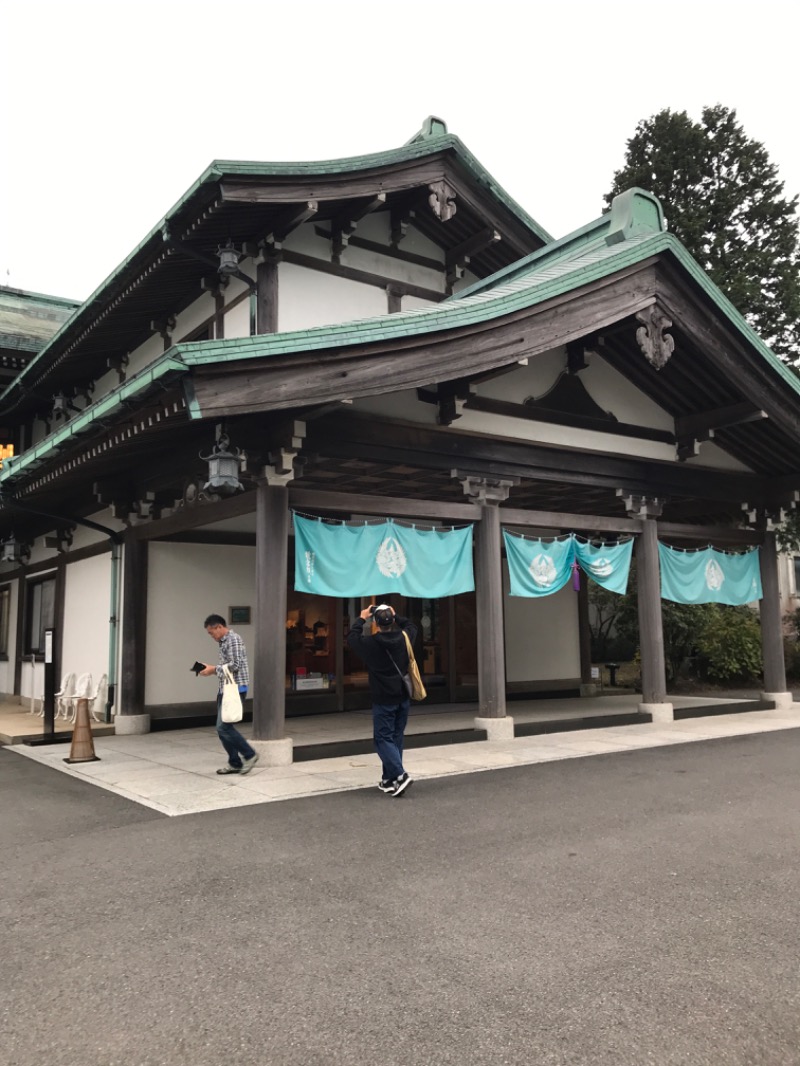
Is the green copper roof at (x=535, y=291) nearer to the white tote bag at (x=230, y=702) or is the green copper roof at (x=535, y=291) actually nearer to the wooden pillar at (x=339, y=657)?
the white tote bag at (x=230, y=702)

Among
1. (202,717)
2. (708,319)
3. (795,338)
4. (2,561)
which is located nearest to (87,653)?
(202,717)

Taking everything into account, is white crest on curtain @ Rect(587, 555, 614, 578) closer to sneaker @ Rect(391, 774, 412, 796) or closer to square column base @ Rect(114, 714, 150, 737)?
sneaker @ Rect(391, 774, 412, 796)

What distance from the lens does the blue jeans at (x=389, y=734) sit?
7.15 m

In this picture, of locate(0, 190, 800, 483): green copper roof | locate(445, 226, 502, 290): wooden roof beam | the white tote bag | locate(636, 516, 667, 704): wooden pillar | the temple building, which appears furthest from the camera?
locate(445, 226, 502, 290): wooden roof beam

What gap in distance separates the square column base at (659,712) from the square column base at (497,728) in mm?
3209

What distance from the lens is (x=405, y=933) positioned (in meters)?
3.98

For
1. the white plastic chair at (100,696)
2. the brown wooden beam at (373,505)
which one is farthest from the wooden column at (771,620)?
the white plastic chair at (100,696)

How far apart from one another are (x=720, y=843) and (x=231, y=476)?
5404 mm

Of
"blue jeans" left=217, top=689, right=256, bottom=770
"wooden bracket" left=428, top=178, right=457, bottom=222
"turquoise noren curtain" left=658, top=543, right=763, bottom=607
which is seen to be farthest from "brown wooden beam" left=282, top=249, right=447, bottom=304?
"blue jeans" left=217, top=689, right=256, bottom=770

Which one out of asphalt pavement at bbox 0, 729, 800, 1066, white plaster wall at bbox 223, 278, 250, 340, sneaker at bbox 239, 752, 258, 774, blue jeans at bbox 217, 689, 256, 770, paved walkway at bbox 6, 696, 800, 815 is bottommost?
asphalt pavement at bbox 0, 729, 800, 1066

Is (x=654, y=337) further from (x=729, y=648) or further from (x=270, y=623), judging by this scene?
(x=729, y=648)

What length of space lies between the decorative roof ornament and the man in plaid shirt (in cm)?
674

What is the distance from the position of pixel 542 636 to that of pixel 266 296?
31.6 ft

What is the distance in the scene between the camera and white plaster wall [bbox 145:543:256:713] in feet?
40.2
